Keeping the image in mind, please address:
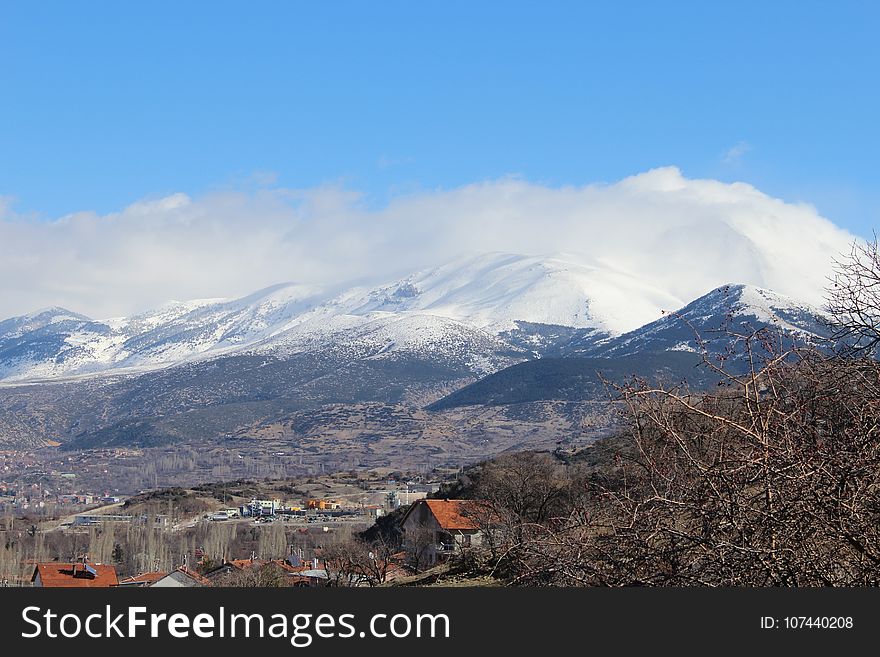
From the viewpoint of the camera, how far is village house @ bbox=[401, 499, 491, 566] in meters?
32.8

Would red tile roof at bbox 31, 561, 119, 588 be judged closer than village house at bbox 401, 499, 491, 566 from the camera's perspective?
No

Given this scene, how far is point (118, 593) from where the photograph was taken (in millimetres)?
5488

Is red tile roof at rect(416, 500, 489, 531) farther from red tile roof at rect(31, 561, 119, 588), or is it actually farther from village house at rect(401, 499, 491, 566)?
red tile roof at rect(31, 561, 119, 588)

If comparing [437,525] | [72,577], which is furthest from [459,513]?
[72,577]

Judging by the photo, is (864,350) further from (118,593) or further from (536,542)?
(118,593)

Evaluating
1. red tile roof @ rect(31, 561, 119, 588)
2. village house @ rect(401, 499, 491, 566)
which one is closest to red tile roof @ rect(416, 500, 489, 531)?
village house @ rect(401, 499, 491, 566)

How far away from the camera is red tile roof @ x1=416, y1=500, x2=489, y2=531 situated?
108 feet

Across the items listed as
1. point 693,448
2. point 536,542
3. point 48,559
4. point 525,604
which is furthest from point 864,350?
point 48,559

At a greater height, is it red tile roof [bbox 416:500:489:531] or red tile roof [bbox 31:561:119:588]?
red tile roof [bbox 416:500:489:531]

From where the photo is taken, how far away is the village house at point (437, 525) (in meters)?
32.8

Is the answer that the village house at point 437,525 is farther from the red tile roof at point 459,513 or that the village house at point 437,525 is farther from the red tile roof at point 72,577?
the red tile roof at point 72,577

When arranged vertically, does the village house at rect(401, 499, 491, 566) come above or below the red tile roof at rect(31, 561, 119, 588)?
above

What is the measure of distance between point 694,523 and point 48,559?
281 ft

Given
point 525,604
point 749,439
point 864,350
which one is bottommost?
point 525,604
